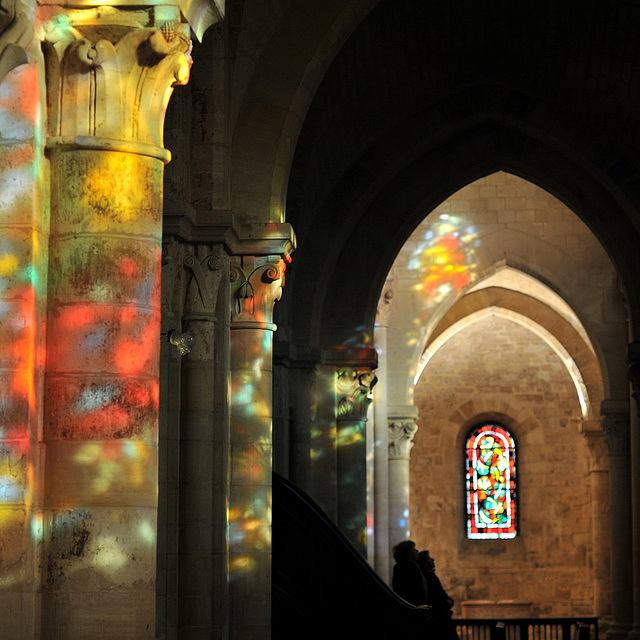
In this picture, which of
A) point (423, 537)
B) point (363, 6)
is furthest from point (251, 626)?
point (423, 537)

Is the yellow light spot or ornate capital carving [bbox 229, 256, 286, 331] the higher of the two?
ornate capital carving [bbox 229, 256, 286, 331]

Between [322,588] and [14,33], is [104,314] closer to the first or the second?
[14,33]

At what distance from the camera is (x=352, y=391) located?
1404 centimetres

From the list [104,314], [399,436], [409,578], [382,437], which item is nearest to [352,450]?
[382,437]

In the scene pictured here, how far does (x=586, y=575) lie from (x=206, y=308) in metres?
18.5

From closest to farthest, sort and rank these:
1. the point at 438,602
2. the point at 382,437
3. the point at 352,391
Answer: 1. the point at 438,602
2. the point at 352,391
3. the point at 382,437

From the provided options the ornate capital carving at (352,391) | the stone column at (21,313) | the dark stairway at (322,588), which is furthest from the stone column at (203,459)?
the ornate capital carving at (352,391)

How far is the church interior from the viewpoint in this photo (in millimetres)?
4438

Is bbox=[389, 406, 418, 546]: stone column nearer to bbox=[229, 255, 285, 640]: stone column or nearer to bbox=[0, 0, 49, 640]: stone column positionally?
bbox=[229, 255, 285, 640]: stone column

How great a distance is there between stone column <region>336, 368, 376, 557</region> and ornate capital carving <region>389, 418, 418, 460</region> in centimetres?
429

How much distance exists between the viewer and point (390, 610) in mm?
10031

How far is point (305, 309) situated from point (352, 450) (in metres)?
1.77

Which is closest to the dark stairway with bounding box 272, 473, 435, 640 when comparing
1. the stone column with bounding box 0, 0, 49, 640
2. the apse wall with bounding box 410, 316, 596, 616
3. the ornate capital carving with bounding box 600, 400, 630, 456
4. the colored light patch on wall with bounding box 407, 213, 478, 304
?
the stone column with bounding box 0, 0, 49, 640

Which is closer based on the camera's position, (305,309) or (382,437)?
(305,309)
